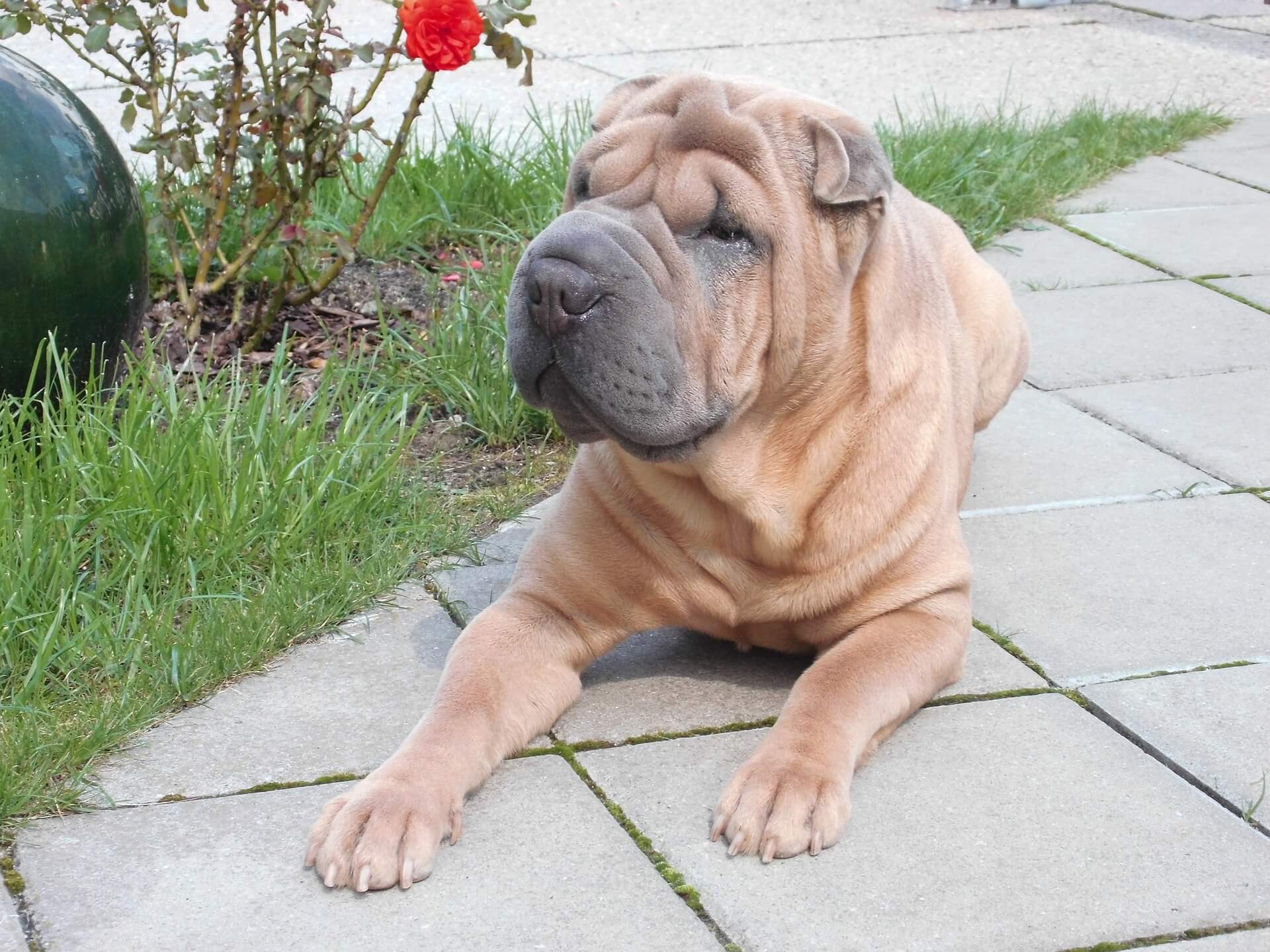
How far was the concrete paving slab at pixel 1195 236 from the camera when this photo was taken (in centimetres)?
542

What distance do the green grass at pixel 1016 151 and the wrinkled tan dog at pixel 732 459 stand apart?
281 cm

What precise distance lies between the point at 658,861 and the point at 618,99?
4.42 ft

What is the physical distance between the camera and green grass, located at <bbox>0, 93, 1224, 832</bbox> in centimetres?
272

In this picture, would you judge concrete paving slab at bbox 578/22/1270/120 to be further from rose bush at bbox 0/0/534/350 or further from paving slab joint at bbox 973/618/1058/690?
paving slab joint at bbox 973/618/1058/690

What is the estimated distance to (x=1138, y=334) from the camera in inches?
188

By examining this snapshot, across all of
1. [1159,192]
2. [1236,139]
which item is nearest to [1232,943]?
[1159,192]

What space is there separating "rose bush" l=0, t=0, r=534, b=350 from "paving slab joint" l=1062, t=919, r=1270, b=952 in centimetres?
243

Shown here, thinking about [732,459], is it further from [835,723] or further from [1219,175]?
[1219,175]

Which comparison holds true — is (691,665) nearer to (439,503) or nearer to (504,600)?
(504,600)

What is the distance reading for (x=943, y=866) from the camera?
227cm

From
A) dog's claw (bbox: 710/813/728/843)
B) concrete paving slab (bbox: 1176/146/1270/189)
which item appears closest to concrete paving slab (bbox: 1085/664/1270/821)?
dog's claw (bbox: 710/813/728/843)

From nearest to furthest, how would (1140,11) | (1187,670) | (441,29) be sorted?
(1187,670) → (441,29) → (1140,11)

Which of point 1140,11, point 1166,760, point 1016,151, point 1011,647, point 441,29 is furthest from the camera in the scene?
point 1140,11

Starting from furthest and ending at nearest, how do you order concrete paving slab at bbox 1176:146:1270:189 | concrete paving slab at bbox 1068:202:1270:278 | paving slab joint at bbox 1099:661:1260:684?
concrete paving slab at bbox 1176:146:1270:189 < concrete paving slab at bbox 1068:202:1270:278 < paving slab joint at bbox 1099:661:1260:684
